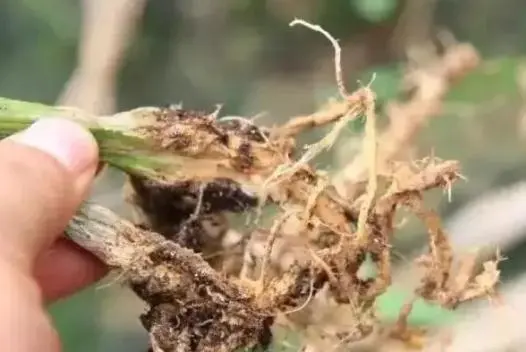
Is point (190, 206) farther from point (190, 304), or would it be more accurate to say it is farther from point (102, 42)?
point (102, 42)

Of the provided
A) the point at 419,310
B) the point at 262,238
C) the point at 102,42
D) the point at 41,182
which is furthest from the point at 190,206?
the point at 102,42

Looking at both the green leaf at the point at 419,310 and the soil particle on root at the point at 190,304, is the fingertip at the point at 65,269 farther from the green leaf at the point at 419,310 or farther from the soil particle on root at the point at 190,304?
the green leaf at the point at 419,310

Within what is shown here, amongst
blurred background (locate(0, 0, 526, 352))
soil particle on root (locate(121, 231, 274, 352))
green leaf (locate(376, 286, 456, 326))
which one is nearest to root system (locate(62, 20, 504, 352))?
soil particle on root (locate(121, 231, 274, 352))

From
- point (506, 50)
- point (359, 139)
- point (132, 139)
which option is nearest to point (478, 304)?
point (359, 139)

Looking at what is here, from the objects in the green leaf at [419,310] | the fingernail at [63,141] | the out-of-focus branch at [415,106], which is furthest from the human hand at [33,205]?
the green leaf at [419,310]

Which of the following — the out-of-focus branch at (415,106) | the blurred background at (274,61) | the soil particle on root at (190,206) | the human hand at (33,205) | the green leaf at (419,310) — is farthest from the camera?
the blurred background at (274,61)

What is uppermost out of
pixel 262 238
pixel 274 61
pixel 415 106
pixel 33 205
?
pixel 274 61

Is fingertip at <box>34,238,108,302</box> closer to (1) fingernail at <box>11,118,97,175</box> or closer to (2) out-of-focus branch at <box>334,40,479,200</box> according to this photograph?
(1) fingernail at <box>11,118,97,175</box>
